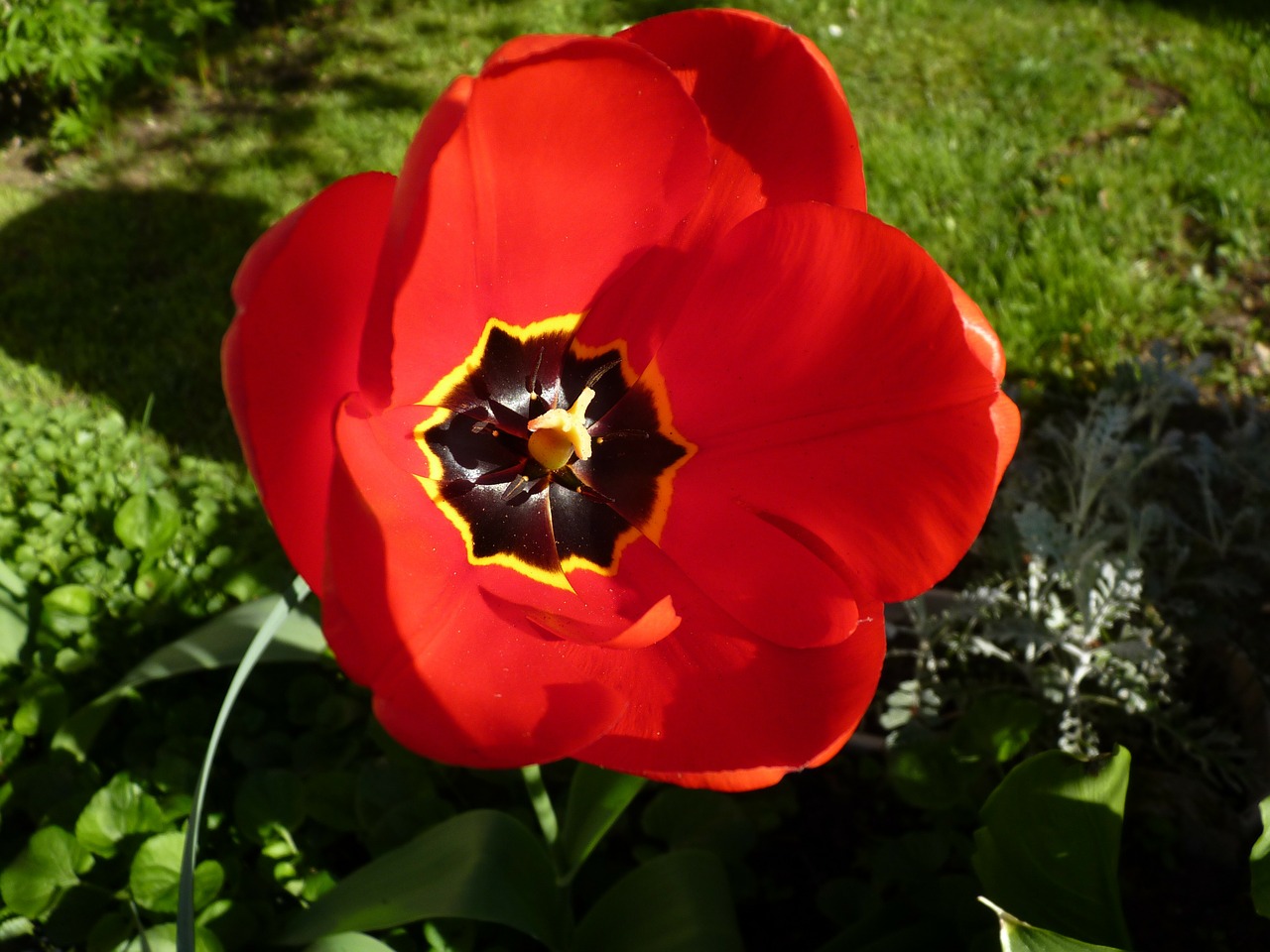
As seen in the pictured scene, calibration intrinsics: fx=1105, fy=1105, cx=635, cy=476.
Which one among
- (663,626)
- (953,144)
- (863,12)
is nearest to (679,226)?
(663,626)

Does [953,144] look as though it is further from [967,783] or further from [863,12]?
[967,783]

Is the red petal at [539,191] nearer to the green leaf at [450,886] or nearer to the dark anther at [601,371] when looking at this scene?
the dark anther at [601,371]

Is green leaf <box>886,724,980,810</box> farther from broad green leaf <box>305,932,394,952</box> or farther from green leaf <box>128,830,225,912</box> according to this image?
green leaf <box>128,830,225,912</box>

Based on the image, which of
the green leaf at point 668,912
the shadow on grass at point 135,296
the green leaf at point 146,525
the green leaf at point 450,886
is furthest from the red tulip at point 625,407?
the shadow on grass at point 135,296

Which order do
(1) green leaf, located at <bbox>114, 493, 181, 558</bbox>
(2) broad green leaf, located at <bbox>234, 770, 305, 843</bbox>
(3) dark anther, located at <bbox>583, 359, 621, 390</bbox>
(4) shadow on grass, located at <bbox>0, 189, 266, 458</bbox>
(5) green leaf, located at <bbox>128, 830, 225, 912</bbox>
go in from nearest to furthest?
(3) dark anther, located at <bbox>583, 359, 621, 390</bbox> → (5) green leaf, located at <bbox>128, 830, 225, 912</bbox> → (2) broad green leaf, located at <bbox>234, 770, 305, 843</bbox> → (1) green leaf, located at <bbox>114, 493, 181, 558</bbox> → (4) shadow on grass, located at <bbox>0, 189, 266, 458</bbox>

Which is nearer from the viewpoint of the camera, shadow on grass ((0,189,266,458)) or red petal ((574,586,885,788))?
red petal ((574,586,885,788))

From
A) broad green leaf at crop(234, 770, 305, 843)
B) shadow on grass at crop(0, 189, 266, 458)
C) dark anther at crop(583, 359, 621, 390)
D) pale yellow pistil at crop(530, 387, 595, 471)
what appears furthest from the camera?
shadow on grass at crop(0, 189, 266, 458)

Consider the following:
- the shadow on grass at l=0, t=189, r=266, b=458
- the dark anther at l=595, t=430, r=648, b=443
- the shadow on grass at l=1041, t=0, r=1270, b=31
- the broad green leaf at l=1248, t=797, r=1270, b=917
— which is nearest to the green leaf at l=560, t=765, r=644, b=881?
the dark anther at l=595, t=430, r=648, b=443

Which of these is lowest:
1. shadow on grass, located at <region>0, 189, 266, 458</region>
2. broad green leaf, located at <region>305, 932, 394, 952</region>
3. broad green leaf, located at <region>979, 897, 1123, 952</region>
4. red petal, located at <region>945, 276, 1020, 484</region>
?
shadow on grass, located at <region>0, 189, 266, 458</region>
